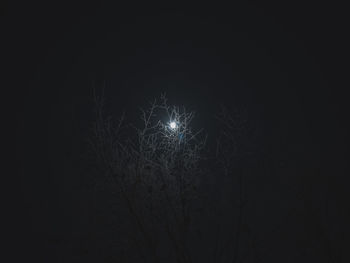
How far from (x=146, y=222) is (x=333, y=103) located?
172 ft

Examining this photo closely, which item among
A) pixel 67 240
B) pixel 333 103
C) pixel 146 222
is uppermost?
pixel 333 103

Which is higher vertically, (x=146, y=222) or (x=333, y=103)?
(x=333, y=103)

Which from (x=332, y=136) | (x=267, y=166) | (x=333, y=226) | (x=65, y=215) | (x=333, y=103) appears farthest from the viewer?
(x=333, y=103)

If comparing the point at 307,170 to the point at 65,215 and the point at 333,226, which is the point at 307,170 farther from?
the point at 65,215

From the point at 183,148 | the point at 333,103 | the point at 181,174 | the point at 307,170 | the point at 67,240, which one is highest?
the point at 333,103

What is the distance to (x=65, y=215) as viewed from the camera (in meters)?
10.7

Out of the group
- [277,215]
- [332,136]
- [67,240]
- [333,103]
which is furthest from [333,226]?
[333,103]

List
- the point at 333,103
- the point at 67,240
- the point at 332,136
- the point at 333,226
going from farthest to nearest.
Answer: the point at 333,103
the point at 332,136
the point at 333,226
the point at 67,240

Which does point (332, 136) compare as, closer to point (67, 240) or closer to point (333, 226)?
point (333, 226)

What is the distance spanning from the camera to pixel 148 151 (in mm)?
6715

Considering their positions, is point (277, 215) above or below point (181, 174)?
above

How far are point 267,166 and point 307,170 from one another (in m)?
3.19

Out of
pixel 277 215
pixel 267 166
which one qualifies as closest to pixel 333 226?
pixel 277 215

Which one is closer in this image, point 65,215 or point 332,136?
point 65,215
